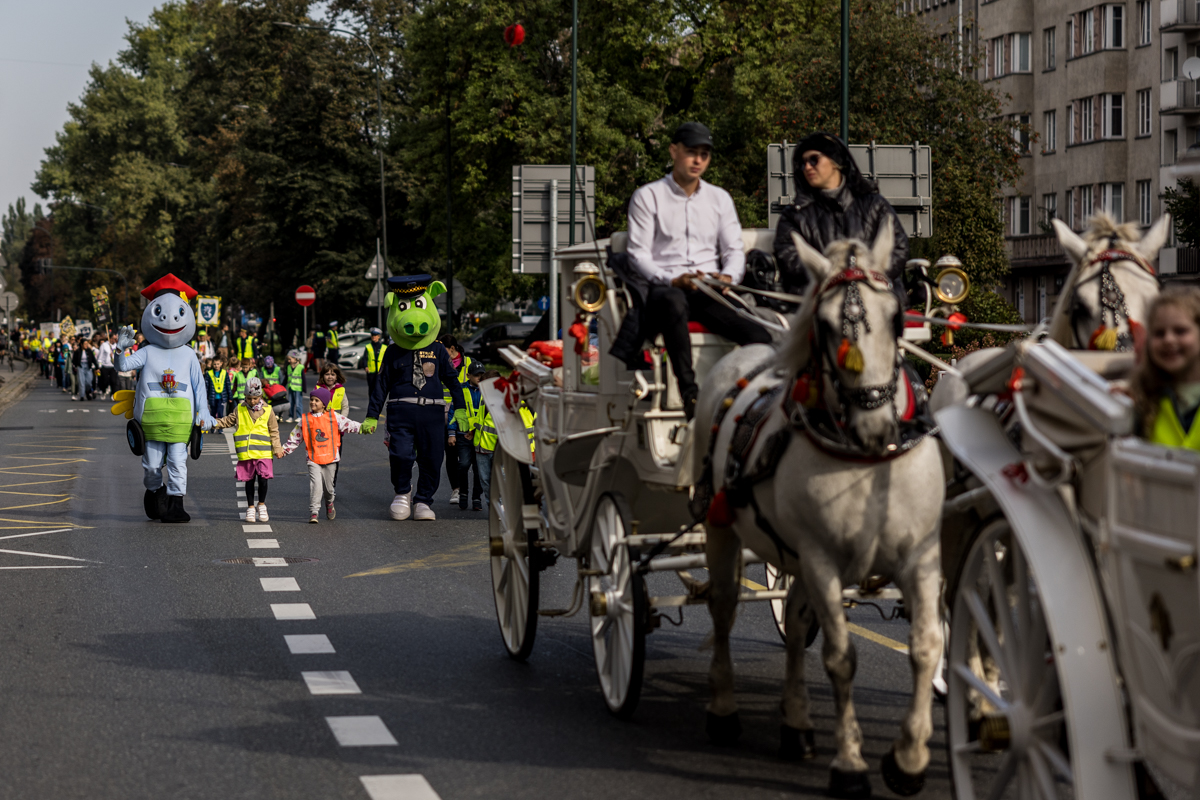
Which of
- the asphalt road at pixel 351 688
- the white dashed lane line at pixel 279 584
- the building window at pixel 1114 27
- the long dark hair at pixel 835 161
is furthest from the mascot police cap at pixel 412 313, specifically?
the building window at pixel 1114 27

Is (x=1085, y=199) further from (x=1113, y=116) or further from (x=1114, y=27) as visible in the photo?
(x=1114, y=27)

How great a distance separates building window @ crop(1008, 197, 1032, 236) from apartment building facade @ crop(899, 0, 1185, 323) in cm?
4

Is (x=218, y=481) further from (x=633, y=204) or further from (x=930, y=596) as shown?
(x=930, y=596)

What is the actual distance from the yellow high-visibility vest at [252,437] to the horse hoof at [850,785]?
37.4 feet

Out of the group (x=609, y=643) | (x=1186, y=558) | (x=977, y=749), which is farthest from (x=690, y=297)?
(x=1186, y=558)

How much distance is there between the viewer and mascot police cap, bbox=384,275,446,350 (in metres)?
15.9

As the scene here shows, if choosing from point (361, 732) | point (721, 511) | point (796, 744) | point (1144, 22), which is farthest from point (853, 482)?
point (1144, 22)

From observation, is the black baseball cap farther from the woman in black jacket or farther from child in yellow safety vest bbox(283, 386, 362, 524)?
child in yellow safety vest bbox(283, 386, 362, 524)

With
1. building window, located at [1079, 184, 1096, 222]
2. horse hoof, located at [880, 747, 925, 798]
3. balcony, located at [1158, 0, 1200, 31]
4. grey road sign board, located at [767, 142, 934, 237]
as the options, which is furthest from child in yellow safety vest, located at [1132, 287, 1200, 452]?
building window, located at [1079, 184, 1096, 222]

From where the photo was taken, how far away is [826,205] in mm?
7363

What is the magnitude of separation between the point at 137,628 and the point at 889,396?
19.3 ft

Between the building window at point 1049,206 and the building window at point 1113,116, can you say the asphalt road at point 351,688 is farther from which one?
the building window at point 1049,206

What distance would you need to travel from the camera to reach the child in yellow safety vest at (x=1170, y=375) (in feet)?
14.3

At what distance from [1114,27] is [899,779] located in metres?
57.3
